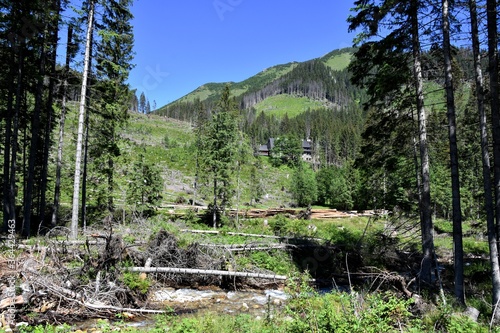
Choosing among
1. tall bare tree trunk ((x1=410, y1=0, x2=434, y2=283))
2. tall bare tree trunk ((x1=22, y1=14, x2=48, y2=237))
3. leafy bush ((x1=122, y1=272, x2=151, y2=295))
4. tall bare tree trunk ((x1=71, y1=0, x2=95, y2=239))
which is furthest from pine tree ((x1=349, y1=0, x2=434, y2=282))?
tall bare tree trunk ((x1=22, y1=14, x2=48, y2=237))

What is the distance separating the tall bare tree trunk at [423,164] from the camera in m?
10.6

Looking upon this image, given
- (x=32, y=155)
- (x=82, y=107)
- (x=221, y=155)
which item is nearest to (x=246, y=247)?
(x=82, y=107)

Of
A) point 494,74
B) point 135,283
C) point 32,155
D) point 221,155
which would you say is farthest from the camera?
point 221,155

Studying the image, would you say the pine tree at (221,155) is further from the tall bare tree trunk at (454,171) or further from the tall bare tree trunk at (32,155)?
the tall bare tree trunk at (454,171)

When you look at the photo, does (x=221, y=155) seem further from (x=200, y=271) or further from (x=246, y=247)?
(x=200, y=271)

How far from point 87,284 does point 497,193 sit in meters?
12.0

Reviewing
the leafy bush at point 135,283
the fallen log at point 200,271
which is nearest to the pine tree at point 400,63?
the fallen log at point 200,271

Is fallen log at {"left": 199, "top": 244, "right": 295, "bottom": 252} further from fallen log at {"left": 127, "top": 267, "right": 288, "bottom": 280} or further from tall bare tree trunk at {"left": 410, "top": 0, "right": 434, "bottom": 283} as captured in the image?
tall bare tree trunk at {"left": 410, "top": 0, "right": 434, "bottom": 283}

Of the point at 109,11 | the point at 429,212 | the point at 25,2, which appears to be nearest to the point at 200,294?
the point at 429,212

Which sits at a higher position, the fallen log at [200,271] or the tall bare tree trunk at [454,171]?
the tall bare tree trunk at [454,171]

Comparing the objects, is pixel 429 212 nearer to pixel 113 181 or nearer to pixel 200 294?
pixel 200 294

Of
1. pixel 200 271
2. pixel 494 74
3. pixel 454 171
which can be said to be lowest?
pixel 200 271

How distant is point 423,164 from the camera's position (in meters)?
10.8

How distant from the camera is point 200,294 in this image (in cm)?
1049
